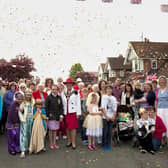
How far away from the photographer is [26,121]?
17.5ft

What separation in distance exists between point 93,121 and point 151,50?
2477 centimetres

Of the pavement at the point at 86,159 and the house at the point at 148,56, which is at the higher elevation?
the house at the point at 148,56

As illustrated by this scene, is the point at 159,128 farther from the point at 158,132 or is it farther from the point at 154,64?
the point at 154,64

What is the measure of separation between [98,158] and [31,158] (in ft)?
5.38

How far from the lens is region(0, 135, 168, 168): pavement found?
180 inches

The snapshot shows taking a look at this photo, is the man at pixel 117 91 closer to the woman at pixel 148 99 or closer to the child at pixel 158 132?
the woman at pixel 148 99

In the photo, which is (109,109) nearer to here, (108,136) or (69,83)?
(108,136)

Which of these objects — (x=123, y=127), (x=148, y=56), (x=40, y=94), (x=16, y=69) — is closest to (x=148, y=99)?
(x=123, y=127)

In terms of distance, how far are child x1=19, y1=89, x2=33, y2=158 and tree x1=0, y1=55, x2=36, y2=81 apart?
34888 mm

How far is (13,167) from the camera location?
14.5ft

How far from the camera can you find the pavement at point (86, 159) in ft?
15.0

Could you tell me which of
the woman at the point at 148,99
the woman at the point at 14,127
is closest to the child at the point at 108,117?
the woman at the point at 148,99

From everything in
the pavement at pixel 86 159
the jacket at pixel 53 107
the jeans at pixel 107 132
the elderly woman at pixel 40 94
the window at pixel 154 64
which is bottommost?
the pavement at pixel 86 159

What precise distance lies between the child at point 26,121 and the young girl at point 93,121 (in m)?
1.57
